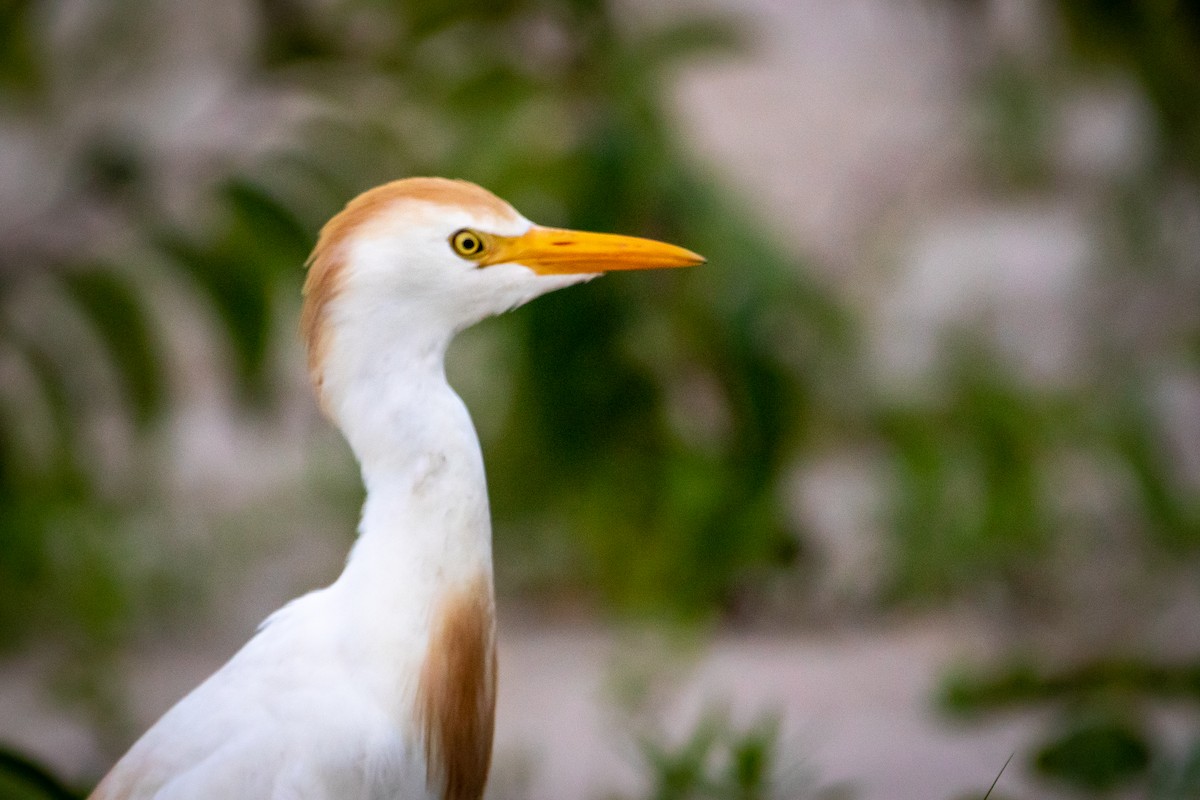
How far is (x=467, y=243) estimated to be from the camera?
0.67m

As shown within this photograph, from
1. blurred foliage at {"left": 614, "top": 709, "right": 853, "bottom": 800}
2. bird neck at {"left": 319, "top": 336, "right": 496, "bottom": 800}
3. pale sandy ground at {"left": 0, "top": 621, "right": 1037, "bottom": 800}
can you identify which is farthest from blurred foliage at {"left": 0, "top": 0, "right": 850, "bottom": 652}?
bird neck at {"left": 319, "top": 336, "right": 496, "bottom": 800}

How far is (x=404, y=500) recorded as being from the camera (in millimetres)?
660

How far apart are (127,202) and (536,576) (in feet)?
3.08

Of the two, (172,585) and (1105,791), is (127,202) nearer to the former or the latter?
(172,585)

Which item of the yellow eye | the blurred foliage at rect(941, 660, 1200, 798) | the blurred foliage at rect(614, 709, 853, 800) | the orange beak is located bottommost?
the blurred foliage at rect(941, 660, 1200, 798)

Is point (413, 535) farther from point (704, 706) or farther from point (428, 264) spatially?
point (704, 706)

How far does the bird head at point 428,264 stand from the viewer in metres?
0.65

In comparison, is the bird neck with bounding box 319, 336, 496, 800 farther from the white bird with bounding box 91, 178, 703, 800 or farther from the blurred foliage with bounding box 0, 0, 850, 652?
the blurred foliage with bounding box 0, 0, 850, 652

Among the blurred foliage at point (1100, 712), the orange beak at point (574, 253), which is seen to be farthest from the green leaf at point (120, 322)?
the blurred foliage at point (1100, 712)

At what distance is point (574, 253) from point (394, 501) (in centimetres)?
16

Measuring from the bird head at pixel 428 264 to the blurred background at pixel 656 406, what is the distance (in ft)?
1.08

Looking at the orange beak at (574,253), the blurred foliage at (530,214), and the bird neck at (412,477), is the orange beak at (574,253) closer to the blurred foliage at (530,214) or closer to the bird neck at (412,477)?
the bird neck at (412,477)

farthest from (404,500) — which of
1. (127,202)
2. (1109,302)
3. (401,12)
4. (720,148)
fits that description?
(720,148)

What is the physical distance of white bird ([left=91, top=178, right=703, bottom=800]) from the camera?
652 millimetres
